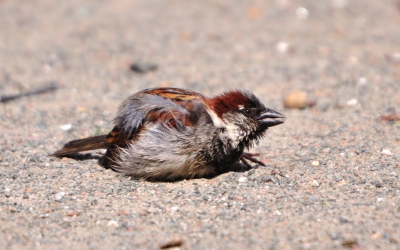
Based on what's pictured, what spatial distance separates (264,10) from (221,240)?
25.0 feet

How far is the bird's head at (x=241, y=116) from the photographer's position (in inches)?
207

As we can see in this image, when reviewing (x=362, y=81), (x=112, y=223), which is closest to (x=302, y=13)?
(x=362, y=81)

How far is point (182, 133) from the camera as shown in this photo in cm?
511

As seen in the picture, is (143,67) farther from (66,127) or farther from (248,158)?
(248,158)

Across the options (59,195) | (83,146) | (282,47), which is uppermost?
(282,47)

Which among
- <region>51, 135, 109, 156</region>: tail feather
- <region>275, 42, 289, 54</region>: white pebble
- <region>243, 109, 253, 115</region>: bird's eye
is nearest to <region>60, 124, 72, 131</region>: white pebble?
<region>51, 135, 109, 156</region>: tail feather

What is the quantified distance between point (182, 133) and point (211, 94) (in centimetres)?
304

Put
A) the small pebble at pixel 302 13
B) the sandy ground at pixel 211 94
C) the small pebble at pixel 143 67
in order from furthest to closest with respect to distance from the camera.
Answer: the small pebble at pixel 302 13
the small pebble at pixel 143 67
the sandy ground at pixel 211 94

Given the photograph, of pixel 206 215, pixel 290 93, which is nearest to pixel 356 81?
pixel 290 93

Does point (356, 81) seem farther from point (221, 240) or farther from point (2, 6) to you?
point (2, 6)

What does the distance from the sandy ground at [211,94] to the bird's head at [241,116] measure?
36 cm

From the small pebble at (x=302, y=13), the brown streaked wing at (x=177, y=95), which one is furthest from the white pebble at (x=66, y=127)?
the small pebble at (x=302, y=13)

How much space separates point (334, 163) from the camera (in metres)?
5.32

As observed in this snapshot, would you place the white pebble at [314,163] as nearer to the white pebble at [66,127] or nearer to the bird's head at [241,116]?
the bird's head at [241,116]
